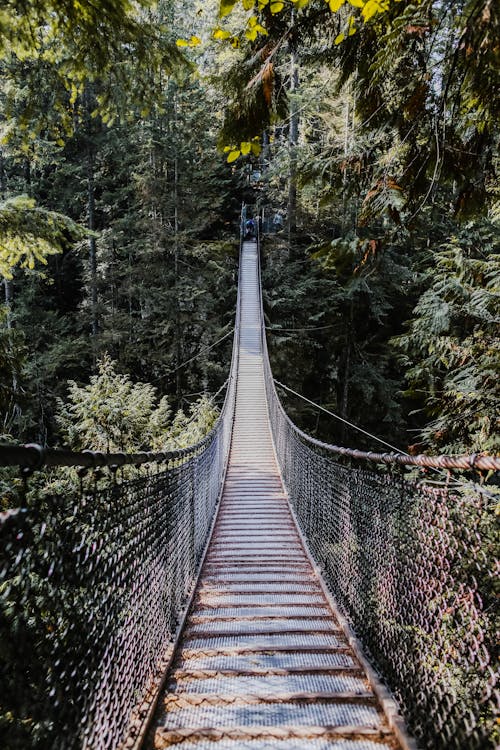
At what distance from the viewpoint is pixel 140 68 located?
217 centimetres

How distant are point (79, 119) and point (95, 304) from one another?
5001 millimetres

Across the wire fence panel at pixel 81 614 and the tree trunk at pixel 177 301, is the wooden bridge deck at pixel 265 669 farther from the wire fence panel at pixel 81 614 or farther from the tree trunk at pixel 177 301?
the tree trunk at pixel 177 301

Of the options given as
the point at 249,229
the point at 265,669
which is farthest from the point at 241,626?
the point at 249,229

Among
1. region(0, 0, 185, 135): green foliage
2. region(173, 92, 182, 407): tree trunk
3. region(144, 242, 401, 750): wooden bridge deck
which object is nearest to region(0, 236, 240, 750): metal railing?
region(144, 242, 401, 750): wooden bridge deck

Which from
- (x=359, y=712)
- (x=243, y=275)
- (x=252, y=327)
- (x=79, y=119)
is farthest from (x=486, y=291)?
(x=79, y=119)

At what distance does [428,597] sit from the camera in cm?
152

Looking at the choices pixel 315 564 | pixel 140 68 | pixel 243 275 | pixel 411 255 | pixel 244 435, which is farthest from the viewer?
pixel 243 275

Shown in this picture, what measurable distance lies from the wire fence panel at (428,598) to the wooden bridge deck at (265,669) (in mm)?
154

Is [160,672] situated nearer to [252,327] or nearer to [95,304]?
[252,327]

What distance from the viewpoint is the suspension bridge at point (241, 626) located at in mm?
1052

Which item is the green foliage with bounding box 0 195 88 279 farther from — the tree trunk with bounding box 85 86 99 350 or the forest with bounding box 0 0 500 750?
the tree trunk with bounding box 85 86 99 350

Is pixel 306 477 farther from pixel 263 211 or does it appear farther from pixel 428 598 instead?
pixel 263 211

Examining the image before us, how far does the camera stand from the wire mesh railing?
1.23 metres

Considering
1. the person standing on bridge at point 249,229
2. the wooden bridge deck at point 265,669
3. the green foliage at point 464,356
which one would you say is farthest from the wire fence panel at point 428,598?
the person standing on bridge at point 249,229
